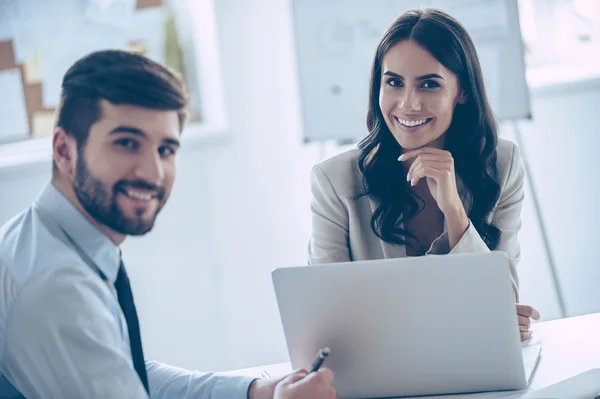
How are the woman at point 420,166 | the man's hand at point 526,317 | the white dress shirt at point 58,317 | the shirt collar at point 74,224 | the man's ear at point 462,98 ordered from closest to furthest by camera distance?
the white dress shirt at point 58,317 → the shirt collar at point 74,224 → the man's hand at point 526,317 → the woman at point 420,166 → the man's ear at point 462,98

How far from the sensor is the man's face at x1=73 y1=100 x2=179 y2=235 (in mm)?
1200

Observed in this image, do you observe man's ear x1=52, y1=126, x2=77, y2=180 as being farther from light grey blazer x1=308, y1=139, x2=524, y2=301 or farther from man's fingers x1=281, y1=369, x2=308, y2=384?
light grey blazer x1=308, y1=139, x2=524, y2=301

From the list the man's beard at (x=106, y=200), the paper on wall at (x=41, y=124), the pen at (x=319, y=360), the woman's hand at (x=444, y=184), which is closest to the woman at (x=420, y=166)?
the woman's hand at (x=444, y=184)

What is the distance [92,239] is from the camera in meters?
1.25

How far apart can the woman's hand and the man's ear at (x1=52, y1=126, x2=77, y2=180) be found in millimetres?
908

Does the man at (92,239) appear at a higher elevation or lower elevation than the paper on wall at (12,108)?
lower

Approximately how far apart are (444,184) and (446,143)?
0.28 meters

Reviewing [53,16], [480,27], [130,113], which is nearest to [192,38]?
[53,16]

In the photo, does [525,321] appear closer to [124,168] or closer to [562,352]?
[562,352]

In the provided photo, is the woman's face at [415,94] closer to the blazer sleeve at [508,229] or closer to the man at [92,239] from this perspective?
the blazer sleeve at [508,229]

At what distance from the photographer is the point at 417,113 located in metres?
1.99

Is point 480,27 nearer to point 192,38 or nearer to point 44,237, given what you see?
point 192,38

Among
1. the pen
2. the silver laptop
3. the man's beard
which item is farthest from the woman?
the man's beard

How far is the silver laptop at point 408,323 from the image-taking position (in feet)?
4.19
